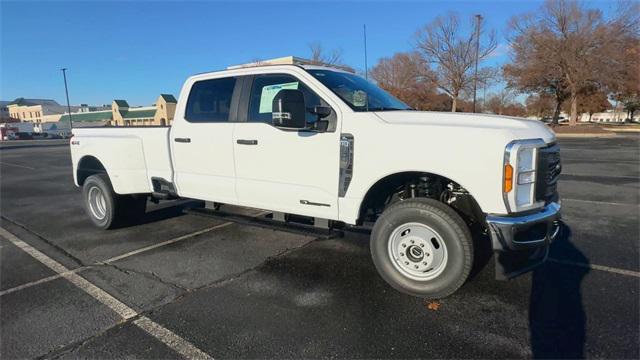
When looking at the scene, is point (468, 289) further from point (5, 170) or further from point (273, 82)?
point (5, 170)

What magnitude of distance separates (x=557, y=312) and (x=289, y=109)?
2821 millimetres

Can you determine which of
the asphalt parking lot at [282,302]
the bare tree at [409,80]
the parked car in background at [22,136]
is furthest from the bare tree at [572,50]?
the parked car in background at [22,136]

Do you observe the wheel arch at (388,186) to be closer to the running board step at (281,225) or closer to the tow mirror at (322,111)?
the running board step at (281,225)

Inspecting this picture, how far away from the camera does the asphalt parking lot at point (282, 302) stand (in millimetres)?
2756

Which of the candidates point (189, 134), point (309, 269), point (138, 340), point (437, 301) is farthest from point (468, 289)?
point (189, 134)

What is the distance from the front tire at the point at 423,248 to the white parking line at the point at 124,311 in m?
1.78

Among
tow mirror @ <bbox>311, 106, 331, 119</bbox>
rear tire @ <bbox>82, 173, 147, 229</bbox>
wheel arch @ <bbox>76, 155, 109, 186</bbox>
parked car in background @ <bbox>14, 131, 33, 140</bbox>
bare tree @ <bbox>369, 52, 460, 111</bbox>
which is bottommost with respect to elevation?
parked car in background @ <bbox>14, 131, 33, 140</bbox>

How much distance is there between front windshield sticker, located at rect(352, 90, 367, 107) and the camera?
152 inches

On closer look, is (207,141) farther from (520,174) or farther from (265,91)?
(520,174)

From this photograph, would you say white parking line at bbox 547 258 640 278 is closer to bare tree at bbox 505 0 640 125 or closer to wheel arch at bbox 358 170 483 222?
wheel arch at bbox 358 170 483 222

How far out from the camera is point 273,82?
4266 millimetres

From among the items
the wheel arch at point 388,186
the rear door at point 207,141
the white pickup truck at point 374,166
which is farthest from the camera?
the rear door at point 207,141

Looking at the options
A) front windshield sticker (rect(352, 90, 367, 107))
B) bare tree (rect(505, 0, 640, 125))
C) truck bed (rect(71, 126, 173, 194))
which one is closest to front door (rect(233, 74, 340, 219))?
front windshield sticker (rect(352, 90, 367, 107))

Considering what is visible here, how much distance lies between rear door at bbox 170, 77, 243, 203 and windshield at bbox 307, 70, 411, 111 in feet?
3.56
